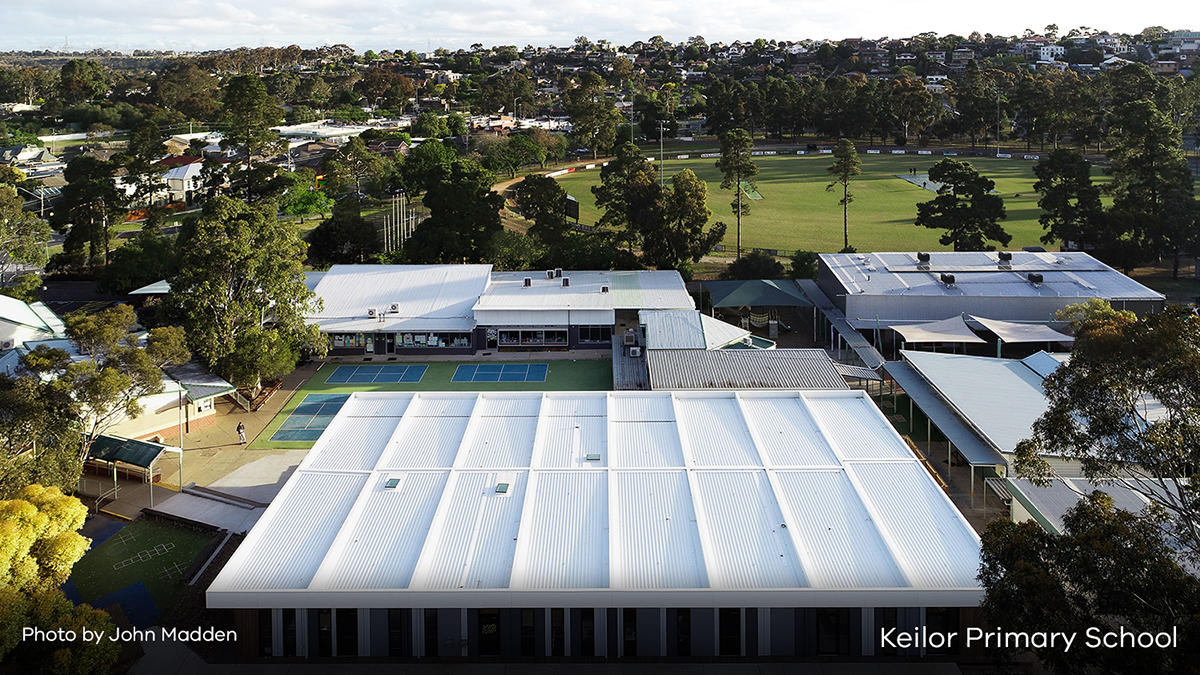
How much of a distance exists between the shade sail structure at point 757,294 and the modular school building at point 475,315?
1.99 meters

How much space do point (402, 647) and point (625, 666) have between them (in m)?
4.10

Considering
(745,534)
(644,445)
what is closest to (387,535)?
(644,445)

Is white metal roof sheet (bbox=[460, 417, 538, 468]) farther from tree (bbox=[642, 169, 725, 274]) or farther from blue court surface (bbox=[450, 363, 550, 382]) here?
tree (bbox=[642, 169, 725, 274])

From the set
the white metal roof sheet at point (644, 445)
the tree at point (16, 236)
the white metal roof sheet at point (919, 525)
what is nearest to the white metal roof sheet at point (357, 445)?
the white metal roof sheet at point (644, 445)

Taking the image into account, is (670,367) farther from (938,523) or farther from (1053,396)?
(1053,396)

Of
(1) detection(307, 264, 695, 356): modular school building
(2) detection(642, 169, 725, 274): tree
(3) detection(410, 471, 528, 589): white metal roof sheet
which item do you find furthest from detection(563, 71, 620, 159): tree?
(3) detection(410, 471, 528, 589): white metal roof sheet

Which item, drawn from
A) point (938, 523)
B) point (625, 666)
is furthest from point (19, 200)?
point (938, 523)

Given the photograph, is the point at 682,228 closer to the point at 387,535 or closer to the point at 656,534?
the point at 656,534

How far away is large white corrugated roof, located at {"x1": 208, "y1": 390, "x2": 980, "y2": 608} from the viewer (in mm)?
16031

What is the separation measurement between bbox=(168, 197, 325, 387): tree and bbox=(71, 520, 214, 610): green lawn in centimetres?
822

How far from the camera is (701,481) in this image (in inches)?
792

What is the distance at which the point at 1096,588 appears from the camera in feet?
38.8

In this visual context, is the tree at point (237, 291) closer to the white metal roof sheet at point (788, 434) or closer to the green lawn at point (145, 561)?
the green lawn at point (145, 561)

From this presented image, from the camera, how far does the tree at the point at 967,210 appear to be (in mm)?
47562
